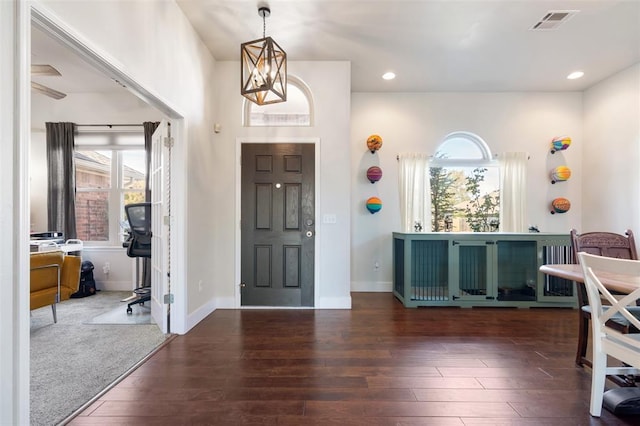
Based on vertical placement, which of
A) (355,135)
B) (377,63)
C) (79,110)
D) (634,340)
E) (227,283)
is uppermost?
(377,63)

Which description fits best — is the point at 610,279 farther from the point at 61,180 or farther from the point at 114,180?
the point at 61,180

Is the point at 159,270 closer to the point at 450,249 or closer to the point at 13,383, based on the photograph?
the point at 13,383

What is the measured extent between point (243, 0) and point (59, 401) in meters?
3.45

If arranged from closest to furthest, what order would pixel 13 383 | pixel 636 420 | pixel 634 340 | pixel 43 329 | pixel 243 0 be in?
1. pixel 13 383
2. pixel 634 340
3. pixel 636 420
4. pixel 243 0
5. pixel 43 329

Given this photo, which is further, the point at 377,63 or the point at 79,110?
the point at 79,110

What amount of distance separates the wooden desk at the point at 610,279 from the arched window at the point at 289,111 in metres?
3.01

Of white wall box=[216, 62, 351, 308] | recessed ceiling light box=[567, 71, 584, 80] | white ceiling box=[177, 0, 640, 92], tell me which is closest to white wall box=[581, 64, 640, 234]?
white ceiling box=[177, 0, 640, 92]

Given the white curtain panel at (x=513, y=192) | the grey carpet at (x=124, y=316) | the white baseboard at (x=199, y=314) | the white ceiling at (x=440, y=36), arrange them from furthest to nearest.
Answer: the white curtain panel at (x=513, y=192)
the grey carpet at (x=124, y=316)
the white baseboard at (x=199, y=314)
the white ceiling at (x=440, y=36)

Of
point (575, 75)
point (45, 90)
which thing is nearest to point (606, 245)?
point (575, 75)

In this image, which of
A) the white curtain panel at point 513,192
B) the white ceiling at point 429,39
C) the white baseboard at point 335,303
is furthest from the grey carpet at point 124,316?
the white curtain panel at point 513,192

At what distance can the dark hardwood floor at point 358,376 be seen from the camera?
5.74 feet

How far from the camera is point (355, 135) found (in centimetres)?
475

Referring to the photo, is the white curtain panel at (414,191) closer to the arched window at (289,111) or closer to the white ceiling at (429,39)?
the white ceiling at (429,39)

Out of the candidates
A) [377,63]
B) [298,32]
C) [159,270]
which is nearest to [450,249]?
[377,63]
